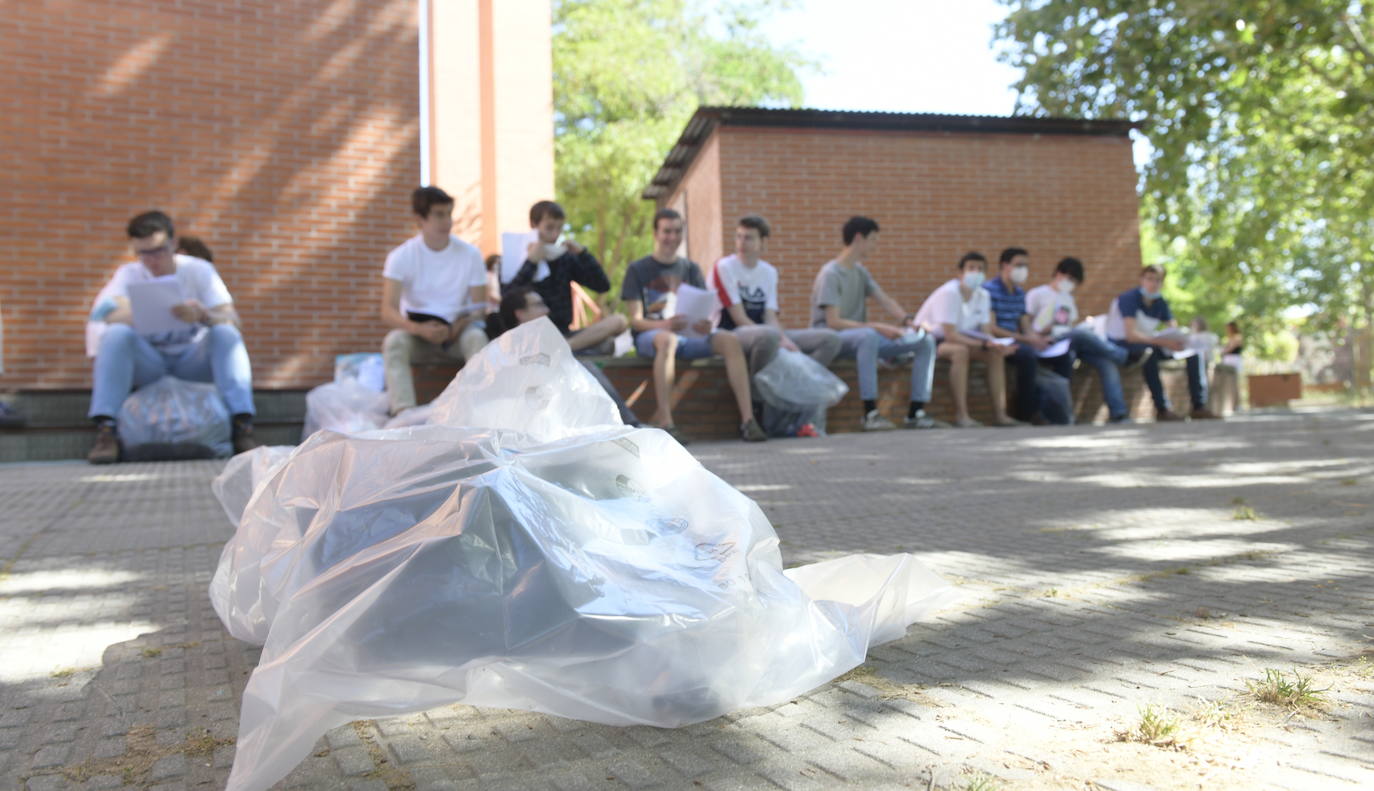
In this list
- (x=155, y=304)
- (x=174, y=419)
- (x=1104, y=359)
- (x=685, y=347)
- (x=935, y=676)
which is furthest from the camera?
(x=1104, y=359)

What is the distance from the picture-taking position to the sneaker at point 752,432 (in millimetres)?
6926

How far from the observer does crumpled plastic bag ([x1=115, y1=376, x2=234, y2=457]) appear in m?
6.23

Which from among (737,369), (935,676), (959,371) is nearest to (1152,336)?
(959,371)

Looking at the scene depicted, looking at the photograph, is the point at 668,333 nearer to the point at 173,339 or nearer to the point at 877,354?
the point at 877,354

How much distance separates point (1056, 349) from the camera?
363 inches

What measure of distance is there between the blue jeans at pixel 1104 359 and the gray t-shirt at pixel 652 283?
4095mm

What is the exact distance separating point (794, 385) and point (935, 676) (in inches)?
224

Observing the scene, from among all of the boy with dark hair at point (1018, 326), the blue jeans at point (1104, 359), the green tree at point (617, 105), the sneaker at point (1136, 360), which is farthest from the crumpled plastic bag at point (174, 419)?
the green tree at point (617, 105)

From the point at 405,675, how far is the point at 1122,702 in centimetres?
104

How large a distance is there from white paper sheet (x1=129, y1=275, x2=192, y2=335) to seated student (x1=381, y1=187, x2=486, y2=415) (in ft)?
4.31

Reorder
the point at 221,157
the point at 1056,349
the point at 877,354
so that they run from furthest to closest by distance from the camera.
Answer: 1. the point at 1056,349
2. the point at 221,157
3. the point at 877,354

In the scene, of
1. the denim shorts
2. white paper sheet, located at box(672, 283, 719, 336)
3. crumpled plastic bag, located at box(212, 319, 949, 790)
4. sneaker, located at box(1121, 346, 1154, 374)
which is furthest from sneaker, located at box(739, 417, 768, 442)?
crumpled plastic bag, located at box(212, 319, 949, 790)

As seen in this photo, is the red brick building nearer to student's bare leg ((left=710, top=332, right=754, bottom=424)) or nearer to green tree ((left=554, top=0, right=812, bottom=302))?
student's bare leg ((left=710, top=332, right=754, bottom=424))

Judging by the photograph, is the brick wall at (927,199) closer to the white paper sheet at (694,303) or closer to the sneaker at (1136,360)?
the sneaker at (1136,360)
